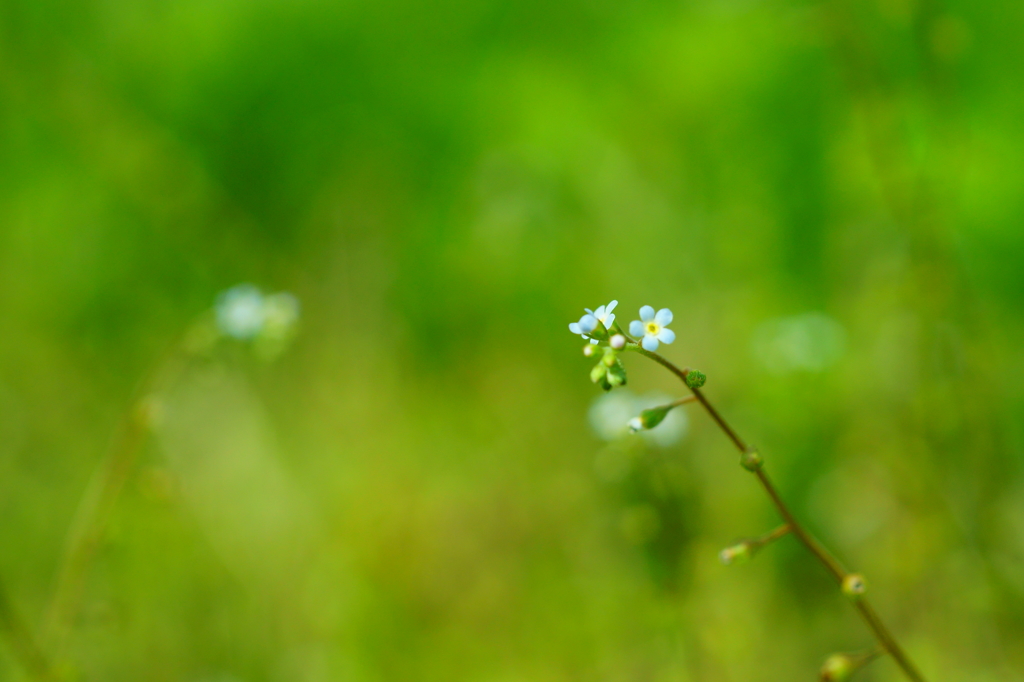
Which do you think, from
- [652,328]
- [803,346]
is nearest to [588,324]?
[652,328]

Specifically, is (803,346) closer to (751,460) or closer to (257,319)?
(751,460)

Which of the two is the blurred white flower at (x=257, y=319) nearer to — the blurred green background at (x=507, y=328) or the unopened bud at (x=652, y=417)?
the blurred green background at (x=507, y=328)

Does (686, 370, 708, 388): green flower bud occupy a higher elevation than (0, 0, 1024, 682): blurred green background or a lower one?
lower

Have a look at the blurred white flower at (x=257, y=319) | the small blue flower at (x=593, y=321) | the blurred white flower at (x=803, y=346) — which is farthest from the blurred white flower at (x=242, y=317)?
the blurred white flower at (x=803, y=346)

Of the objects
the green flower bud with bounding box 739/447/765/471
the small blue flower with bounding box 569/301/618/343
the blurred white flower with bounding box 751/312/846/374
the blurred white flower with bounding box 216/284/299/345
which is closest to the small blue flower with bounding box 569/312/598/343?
the small blue flower with bounding box 569/301/618/343

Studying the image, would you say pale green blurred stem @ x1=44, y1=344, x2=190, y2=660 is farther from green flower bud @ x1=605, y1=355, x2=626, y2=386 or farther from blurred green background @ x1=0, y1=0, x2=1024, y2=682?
green flower bud @ x1=605, y1=355, x2=626, y2=386

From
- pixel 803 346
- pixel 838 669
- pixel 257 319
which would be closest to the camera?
pixel 838 669

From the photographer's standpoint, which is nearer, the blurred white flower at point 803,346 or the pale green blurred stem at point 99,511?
the pale green blurred stem at point 99,511
